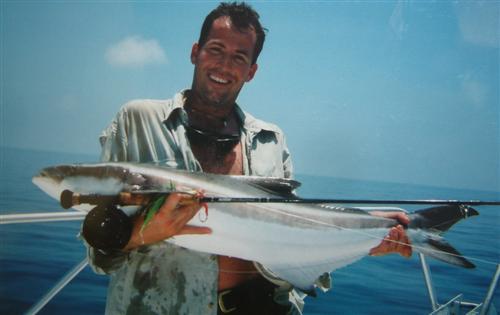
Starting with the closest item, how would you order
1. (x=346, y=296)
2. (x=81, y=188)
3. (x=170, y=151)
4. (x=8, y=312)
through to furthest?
(x=81, y=188) → (x=170, y=151) → (x=8, y=312) → (x=346, y=296)

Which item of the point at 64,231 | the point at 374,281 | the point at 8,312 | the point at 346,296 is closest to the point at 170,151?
the point at 8,312

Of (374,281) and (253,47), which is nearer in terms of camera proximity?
(253,47)

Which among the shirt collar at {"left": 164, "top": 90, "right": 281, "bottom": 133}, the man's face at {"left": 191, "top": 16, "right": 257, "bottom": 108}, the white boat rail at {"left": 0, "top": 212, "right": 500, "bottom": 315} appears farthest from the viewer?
the white boat rail at {"left": 0, "top": 212, "right": 500, "bottom": 315}

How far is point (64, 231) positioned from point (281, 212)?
11243 millimetres

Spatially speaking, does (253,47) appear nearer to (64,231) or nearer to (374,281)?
(374,281)

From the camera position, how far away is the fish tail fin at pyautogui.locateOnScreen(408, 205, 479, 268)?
2703 mm

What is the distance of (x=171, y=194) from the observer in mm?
1900

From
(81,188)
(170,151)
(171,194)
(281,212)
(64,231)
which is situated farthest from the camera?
(64,231)

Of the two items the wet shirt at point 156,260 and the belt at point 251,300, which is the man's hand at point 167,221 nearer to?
the wet shirt at point 156,260

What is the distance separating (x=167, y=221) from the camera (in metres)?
1.97

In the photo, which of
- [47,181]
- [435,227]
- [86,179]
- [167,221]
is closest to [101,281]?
[47,181]

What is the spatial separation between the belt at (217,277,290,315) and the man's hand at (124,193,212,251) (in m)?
0.60

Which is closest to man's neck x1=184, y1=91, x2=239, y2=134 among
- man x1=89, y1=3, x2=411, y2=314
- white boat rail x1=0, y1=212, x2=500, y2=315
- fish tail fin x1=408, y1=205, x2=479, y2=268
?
man x1=89, y1=3, x2=411, y2=314

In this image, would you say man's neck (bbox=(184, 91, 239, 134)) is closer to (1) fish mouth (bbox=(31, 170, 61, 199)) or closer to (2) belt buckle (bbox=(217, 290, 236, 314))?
(1) fish mouth (bbox=(31, 170, 61, 199))
